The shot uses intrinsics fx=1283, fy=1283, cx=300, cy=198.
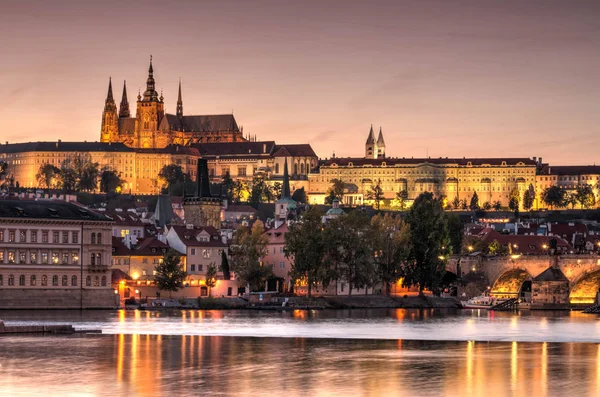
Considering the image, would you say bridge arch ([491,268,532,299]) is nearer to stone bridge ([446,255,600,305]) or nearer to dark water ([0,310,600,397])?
stone bridge ([446,255,600,305])

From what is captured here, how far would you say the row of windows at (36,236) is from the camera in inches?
2805

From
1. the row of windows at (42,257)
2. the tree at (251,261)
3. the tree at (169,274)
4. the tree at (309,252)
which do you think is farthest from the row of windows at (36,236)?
the tree at (309,252)

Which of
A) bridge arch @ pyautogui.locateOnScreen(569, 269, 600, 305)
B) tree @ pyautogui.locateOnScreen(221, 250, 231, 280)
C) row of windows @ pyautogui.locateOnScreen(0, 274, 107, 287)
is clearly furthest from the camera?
tree @ pyautogui.locateOnScreen(221, 250, 231, 280)

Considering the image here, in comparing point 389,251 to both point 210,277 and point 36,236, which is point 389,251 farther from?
point 36,236

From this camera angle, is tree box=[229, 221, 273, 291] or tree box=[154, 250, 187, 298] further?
tree box=[229, 221, 273, 291]

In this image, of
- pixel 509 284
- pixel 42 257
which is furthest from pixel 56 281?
pixel 509 284

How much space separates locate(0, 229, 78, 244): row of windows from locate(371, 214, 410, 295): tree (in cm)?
2283

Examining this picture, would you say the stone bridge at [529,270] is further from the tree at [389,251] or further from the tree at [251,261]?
the tree at [251,261]

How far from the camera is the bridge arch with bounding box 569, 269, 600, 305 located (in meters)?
88.8

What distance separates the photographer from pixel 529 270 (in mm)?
91812

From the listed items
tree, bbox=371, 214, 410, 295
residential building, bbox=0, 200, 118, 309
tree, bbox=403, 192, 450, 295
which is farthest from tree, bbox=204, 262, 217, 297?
tree, bbox=403, 192, 450, 295

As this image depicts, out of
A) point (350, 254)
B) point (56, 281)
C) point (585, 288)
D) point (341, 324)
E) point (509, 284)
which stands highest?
point (350, 254)

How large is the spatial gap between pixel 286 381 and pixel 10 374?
7.50 meters

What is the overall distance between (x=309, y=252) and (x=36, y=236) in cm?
1926
